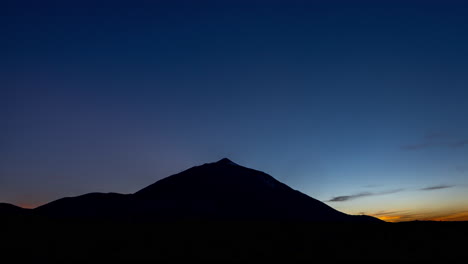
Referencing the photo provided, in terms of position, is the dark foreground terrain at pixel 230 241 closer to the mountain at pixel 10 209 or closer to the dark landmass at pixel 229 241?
the dark landmass at pixel 229 241

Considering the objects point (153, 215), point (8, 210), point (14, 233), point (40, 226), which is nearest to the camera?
point (14, 233)

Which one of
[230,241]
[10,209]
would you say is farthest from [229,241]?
[10,209]

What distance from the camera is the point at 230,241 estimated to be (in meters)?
38.9

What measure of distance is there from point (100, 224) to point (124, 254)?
53.8 feet

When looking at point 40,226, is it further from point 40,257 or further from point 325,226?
point 325,226

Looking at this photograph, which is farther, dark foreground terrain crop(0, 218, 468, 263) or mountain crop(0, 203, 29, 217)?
mountain crop(0, 203, 29, 217)

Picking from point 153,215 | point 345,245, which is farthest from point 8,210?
point 345,245

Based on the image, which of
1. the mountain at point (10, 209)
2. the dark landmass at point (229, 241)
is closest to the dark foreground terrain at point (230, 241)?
the dark landmass at point (229, 241)

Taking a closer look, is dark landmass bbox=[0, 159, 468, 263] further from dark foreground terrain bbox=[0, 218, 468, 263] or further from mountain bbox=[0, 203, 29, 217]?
mountain bbox=[0, 203, 29, 217]

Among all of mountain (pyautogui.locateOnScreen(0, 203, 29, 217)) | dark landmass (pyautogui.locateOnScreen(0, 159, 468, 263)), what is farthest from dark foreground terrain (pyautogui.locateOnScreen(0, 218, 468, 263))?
mountain (pyautogui.locateOnScreen(0, 203, 29, 217))

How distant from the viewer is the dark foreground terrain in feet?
103

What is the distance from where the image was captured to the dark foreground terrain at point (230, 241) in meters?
31.4

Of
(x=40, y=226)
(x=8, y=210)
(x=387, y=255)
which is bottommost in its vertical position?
(x=387, y=255)

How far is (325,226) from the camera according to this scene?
49.6m
